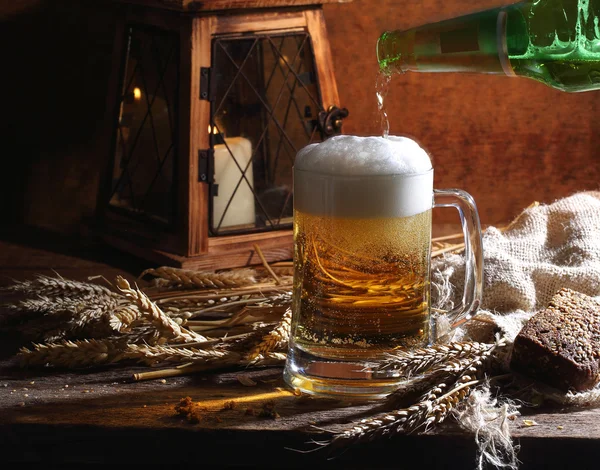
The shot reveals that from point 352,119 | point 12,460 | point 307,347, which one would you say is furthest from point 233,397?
point 352,119

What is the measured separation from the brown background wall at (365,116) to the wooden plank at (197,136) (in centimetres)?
55

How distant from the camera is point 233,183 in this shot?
5.63ft

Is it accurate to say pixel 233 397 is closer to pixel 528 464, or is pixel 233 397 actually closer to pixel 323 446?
pixel 323 446

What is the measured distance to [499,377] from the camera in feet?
3.83

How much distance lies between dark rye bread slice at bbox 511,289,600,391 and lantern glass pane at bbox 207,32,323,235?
0.70 m

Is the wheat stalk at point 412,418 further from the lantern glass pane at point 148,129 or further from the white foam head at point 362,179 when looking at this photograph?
the lantern glass pane at point 148,129

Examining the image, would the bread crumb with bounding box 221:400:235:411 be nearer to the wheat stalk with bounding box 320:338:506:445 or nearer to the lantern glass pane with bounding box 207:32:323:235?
the wheat stalk with bounding box 320:338:506:445

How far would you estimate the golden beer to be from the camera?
106 cm

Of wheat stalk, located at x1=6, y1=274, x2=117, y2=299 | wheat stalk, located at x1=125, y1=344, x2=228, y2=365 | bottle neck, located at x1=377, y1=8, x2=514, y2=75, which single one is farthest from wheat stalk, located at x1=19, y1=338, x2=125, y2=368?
bottle neck, located at x1=377, y1=8, x2=514, y2=75

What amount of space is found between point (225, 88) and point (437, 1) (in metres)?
0.67

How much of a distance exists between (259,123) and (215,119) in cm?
10

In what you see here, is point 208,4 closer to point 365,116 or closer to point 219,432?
point 365,116

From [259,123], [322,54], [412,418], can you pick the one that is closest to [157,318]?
[412,418]

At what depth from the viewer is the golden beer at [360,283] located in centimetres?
106
